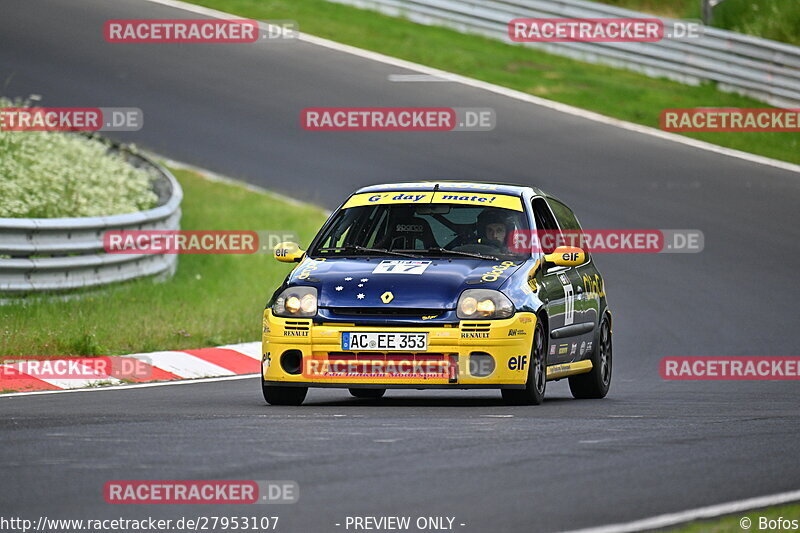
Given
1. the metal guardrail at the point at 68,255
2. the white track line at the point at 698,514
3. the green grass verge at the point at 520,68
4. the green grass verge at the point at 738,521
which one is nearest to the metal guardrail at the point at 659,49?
the green grass verge at the point at 520,68

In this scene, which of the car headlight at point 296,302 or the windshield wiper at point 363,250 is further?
the windshield wiper at point 363,250

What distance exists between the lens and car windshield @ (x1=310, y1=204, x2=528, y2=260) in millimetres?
11266

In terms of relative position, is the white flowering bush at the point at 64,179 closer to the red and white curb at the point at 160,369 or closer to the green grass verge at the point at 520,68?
the red and white curb at the point at 160,369

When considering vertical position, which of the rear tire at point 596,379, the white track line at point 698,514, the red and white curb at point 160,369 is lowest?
the red and white curb at point 160,369

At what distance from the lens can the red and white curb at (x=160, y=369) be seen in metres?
12.0

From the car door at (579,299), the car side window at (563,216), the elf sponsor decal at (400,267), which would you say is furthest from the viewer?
→ the car side window at (563,216)

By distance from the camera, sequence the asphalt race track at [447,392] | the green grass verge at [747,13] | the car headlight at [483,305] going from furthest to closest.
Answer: the green grass verge at [747,13] → the car headlight at [483,305] → the asphalt race track at [447,392]

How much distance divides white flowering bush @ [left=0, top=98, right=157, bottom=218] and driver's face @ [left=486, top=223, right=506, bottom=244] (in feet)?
21.2

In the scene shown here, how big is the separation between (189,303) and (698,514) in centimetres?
1057

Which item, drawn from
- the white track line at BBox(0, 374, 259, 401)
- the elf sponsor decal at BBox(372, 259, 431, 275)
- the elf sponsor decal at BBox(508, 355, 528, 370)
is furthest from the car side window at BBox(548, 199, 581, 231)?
the white track line at BBox(0, 374, 259, 401)

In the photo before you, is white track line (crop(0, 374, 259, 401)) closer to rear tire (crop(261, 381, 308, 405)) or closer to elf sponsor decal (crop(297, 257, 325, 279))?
rear tire (crop(261, 381, 308, 405))

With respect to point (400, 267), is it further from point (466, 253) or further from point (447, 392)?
point (447, 392)

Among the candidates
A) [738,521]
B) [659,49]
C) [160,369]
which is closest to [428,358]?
[160,369]

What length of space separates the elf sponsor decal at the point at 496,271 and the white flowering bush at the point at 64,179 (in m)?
6.86
